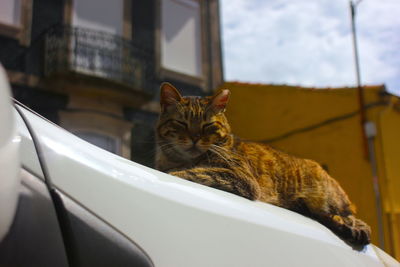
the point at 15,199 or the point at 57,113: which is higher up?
the point at 57,113

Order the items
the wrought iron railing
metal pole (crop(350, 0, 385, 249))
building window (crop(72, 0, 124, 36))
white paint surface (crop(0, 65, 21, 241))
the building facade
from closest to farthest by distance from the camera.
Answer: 1. white paint surface (crop(0, 65, 21, 241))
2. metal pole (crop(350, 0, 385, 249))
3. the building facade
4. the wrought iron railing
5. building window (crop(72, 0, 124, 36))

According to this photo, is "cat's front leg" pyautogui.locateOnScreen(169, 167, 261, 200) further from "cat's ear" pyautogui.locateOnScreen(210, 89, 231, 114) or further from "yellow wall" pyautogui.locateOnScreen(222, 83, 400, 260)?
"yellow wall" pyautogui.locateOnScreen(222, 83, 400, 260)

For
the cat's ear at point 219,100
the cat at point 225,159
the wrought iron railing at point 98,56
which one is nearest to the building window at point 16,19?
the wrought iron railing at point 98,56

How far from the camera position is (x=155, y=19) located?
31.8 ft

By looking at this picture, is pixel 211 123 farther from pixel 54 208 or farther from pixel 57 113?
pixel 57 113

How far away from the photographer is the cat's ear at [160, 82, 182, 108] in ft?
6.86

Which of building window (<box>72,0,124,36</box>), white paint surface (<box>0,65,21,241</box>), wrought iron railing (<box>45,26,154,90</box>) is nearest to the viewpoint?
white paint surface (<box>0,65,21,241</box>)

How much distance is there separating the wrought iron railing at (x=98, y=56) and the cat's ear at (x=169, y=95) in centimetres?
620

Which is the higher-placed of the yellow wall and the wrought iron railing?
the wrought iron railing

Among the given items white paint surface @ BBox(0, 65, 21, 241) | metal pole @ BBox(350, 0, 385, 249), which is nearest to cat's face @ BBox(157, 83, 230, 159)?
white paint surface @ BBox(0, 65, 21, 241)

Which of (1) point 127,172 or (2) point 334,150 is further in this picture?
(2) point 334,150

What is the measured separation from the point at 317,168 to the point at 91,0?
7629mm

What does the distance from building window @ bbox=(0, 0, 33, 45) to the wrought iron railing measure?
42 cm

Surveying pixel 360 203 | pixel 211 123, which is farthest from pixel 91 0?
pixel 211 123
